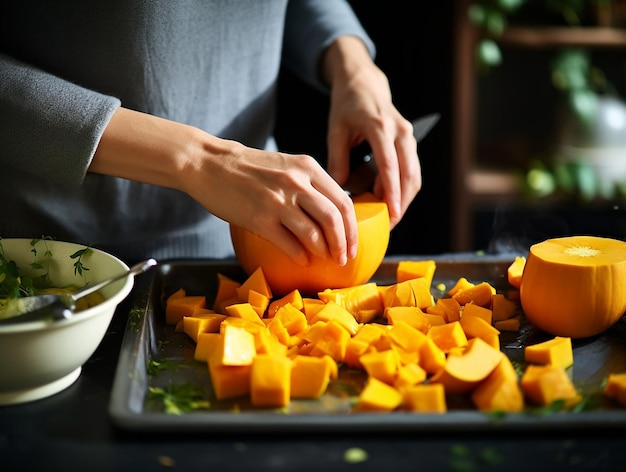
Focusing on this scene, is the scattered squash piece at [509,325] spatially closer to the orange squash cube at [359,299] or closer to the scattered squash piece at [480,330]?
the scattered squash piece at [480,330]

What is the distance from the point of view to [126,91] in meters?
1.36

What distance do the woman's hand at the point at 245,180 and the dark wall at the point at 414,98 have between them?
1166 mm

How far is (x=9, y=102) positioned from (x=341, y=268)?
0.54 metres

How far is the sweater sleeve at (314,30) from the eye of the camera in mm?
1583

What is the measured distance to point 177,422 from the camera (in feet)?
2.66

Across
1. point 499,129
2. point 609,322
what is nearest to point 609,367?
point 609,322

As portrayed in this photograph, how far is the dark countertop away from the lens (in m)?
0.78

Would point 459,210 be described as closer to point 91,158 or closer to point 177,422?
point 91,158

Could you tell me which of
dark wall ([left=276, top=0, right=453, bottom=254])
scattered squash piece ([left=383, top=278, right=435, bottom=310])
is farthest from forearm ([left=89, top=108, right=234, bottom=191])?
dark wall ([left=276, top=0, right=453, bottom=254])

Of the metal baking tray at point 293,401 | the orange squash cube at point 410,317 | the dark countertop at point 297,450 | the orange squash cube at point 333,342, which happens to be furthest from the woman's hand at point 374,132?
the dark countertop at point 297,450

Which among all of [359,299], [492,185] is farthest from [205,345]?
[492,185]

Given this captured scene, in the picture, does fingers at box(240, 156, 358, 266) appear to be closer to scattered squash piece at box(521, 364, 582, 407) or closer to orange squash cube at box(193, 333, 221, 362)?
orange squash cube at box(193, 333, 221, 362)

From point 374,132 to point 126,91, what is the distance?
434 mm

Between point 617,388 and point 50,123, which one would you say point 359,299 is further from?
point 50,123
